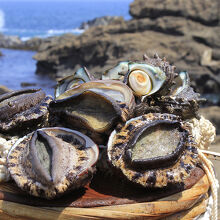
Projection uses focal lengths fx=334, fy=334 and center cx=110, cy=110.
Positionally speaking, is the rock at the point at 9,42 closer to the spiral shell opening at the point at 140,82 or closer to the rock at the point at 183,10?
the rock at the point at 183,10

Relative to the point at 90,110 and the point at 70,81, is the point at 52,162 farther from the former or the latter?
the point at 70,81

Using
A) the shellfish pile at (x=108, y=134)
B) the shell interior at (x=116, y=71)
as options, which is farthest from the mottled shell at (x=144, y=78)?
the shell interior at (x=116, y=71)

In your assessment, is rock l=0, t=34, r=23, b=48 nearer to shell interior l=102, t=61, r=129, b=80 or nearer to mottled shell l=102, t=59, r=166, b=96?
shell interior l=102, t=61, r=129, b=80

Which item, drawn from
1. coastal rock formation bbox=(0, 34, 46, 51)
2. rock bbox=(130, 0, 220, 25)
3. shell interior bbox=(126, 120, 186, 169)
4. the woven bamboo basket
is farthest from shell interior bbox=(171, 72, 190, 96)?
coastal rock formation bbox=(0, 34, 46, 51)

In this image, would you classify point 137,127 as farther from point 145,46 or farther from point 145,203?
point 145,46

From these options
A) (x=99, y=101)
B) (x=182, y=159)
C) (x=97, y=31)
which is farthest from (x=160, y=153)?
(x=97, y=31)
